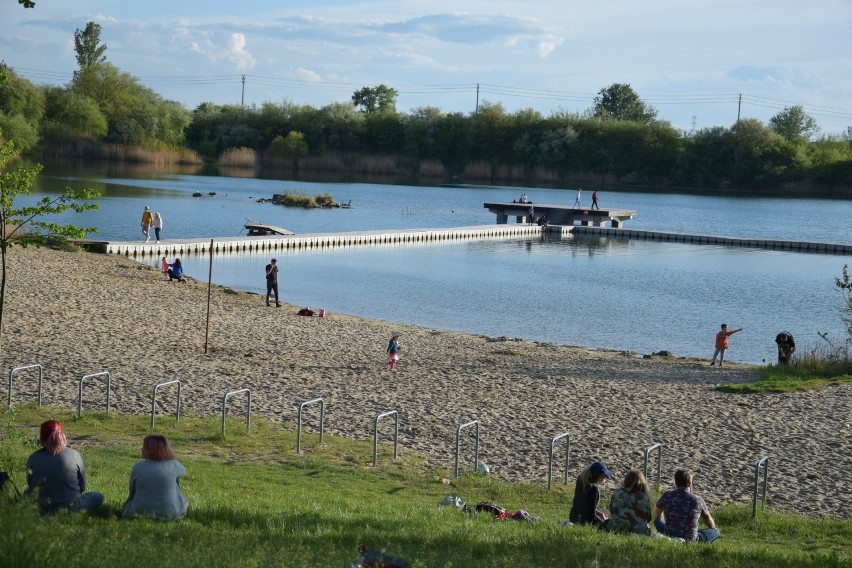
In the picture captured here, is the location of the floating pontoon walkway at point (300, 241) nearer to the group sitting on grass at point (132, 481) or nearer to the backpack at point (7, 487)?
the group sitting on grass at point (132, 481)

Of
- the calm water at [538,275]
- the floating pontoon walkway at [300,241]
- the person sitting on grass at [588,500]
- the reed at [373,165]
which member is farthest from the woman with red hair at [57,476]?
the reed at [373,165]

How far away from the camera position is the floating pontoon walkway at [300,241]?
130ft

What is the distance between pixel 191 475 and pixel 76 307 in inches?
590

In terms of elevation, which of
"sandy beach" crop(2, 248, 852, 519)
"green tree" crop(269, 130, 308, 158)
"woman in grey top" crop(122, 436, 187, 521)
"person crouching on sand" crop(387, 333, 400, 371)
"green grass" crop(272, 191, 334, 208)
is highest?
"green tree" crop(269, 130, 308, 158)

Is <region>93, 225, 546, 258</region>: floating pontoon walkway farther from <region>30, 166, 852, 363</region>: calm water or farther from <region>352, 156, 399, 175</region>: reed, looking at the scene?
<region>352, 156, 399, 175</region>: reed

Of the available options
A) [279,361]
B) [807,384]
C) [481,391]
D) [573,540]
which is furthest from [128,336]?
[573,540]

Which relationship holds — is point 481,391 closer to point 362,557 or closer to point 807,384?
point 807,384

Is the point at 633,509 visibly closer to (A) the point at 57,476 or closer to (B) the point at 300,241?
(A) the point at 57,476

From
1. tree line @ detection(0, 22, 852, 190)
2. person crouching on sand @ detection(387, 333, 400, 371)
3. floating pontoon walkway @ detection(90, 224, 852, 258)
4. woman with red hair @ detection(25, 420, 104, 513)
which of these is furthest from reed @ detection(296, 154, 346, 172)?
woman with red hair @ detection(25, 420, 104, 513)

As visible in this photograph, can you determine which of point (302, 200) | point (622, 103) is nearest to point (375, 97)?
point (622, 103)

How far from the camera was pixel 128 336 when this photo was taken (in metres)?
21.4

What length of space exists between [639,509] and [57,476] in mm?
4803

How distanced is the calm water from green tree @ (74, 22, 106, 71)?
53.8 metres

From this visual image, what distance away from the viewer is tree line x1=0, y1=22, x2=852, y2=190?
4003 inches
